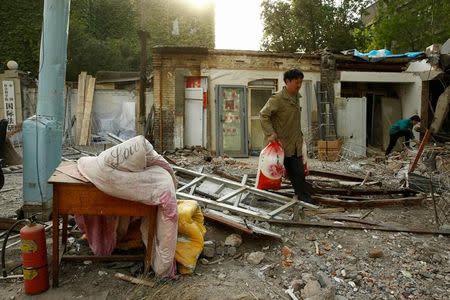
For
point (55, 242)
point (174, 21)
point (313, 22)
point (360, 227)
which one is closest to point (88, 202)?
point (55, 242)

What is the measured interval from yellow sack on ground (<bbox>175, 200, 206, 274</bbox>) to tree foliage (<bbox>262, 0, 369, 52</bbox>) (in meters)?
17.2

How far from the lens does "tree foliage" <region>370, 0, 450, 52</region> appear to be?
14.9 m

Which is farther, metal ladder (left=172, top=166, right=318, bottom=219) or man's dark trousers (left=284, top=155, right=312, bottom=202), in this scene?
man's dark trousers (left=284, top=155, right=312, bottom=202)

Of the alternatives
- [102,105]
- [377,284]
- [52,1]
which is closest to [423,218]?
[377,284]

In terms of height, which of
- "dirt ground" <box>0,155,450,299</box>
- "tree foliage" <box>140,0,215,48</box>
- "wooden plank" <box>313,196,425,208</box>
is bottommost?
"dirt ground" <box>0,155,450,299</box>

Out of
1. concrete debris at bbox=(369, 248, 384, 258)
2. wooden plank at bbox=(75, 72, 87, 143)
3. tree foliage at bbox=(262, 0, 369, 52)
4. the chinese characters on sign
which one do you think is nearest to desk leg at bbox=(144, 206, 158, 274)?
concrete debris at bbox=(369, 248, 384, 258)

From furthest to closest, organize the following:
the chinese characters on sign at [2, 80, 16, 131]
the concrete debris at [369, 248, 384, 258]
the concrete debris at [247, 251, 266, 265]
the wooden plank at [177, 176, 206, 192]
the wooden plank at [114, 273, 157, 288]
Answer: the chinese characters on sign at [2, 80, 16, 131]
the wooden plank at [177, 176, 206, 192]
the concrete debris at [369, 248, 384, 258]
the concrete debris at [247, 251, 266, 265]
the wooden plank at [114, 273, 157, 288]

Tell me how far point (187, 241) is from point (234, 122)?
32.5 feet

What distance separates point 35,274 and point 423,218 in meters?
4.78

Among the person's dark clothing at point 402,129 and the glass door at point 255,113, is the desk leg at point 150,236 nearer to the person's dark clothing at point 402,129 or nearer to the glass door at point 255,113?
the person's dark clothing at point 402,129

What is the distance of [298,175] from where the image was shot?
507 cm

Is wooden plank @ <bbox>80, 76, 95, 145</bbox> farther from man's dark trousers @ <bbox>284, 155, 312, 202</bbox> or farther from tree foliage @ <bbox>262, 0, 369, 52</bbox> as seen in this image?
man's dark trousers @ <bbox>284, 155, 312, 202</bbox>

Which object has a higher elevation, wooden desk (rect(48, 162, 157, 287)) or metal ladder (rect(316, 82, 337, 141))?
metal ladder (rect(316, 82, 337, 141))

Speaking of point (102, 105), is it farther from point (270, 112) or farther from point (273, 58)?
point (270, 112)
